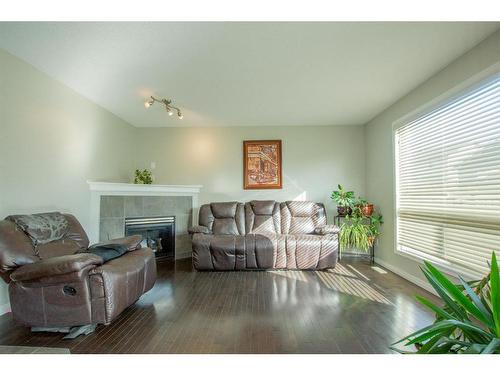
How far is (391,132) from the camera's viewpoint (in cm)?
359

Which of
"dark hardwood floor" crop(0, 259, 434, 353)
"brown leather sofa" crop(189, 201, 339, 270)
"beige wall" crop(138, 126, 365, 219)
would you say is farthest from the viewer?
"beige wall" crop(138, 126, 365, 219)

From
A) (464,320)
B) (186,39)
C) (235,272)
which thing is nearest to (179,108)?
(186,39)

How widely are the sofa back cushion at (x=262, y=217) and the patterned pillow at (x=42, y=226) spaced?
2.57 metres

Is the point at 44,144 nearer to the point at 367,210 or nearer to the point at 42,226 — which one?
the point at 42,226

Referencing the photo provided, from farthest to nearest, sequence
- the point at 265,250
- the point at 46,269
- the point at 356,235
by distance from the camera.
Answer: the point at 356,235, the point at 265,250, the point at 46,269

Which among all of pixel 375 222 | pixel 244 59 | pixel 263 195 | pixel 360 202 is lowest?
pixel 375 222

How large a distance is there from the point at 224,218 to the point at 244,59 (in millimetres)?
2610

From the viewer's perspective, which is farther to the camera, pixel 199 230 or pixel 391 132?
pixel 199 230

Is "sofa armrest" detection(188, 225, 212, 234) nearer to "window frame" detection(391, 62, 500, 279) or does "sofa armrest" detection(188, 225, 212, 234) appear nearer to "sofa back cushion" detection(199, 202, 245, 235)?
"sofa back cushion" detection(199, 202, 245, 235)

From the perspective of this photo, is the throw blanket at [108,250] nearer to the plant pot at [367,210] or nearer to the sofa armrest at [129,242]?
the sofa armrest at [129,242]

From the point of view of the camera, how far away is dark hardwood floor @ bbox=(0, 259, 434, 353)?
1688mm

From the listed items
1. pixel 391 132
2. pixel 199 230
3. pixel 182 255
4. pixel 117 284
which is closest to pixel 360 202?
pixel 391 132

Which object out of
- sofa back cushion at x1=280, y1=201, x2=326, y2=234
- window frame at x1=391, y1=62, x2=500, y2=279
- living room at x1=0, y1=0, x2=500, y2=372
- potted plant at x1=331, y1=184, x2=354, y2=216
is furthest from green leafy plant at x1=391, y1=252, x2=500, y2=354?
potted plant at x1=331, y1=184, x2=354, y2=216

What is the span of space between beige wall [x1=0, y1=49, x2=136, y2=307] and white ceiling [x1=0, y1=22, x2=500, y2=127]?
0.64ft
